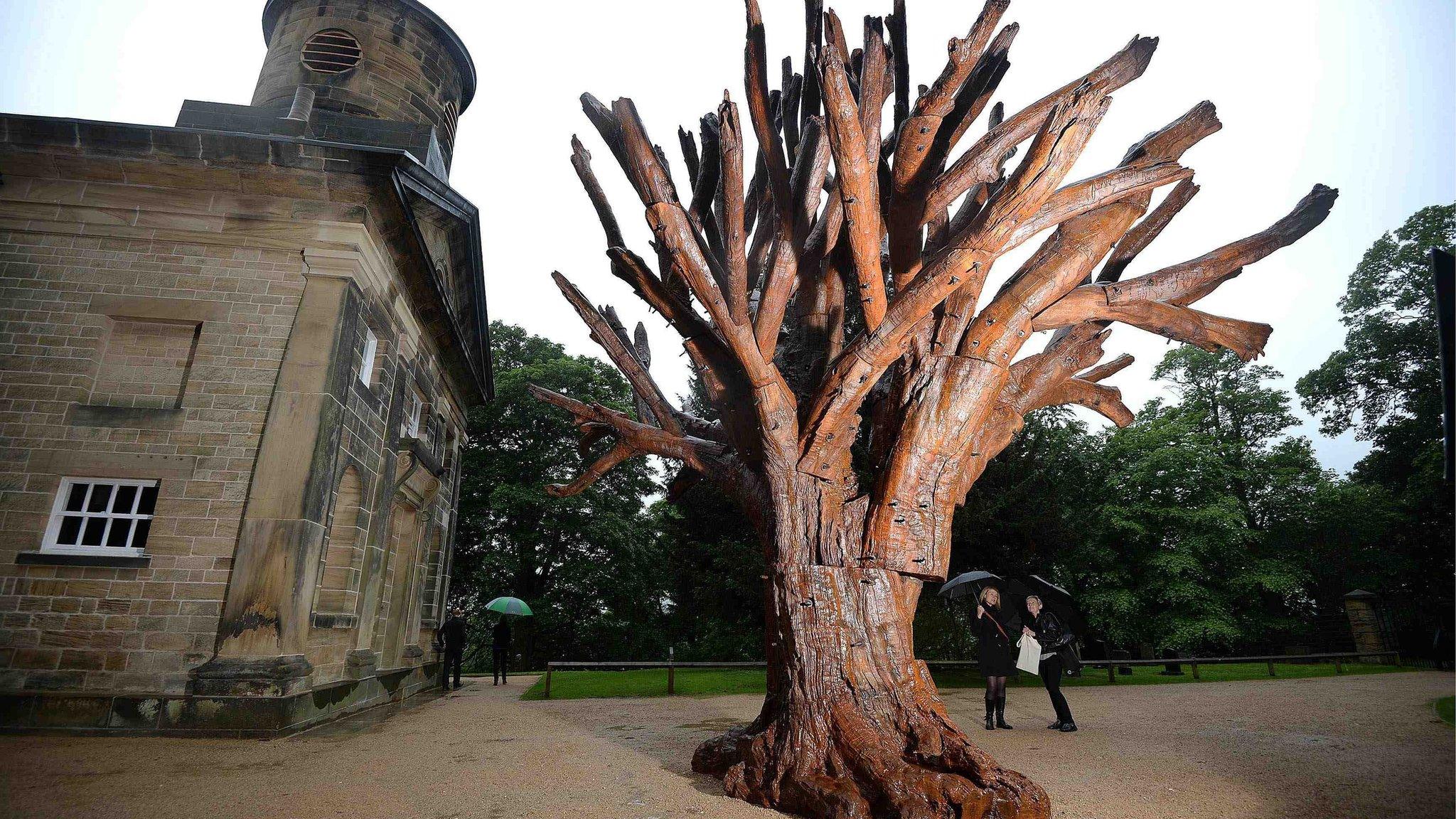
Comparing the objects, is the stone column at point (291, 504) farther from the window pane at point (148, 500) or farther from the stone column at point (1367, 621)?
the stone column at point (1367, 621)

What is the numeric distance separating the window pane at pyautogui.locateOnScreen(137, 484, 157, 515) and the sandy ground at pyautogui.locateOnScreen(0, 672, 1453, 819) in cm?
243

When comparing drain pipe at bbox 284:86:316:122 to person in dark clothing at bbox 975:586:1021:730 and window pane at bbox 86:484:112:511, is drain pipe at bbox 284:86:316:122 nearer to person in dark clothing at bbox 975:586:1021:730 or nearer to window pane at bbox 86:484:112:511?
window pane at bbox 86:484:112:511

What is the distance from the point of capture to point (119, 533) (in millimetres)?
7668

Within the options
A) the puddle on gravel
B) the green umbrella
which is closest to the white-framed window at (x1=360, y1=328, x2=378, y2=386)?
the green umbrella

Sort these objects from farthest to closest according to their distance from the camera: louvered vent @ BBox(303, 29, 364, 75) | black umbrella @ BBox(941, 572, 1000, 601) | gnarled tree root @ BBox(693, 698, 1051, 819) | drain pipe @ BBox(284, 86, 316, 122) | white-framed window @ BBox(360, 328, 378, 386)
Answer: louvered vent @ BBox(303, 29, 364, 75) < drain pipe @ BBox(284, 86, 316, 122) < black umbrella @ BBox(941, 572, 1000, 601) < white-framed window @ BBox(360, 328, 378, 386) < gnarled tree root @ BBox(693, 698, 1051, 819)

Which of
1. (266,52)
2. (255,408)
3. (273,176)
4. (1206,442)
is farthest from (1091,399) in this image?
(1206,442)

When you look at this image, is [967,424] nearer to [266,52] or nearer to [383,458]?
[383,458]

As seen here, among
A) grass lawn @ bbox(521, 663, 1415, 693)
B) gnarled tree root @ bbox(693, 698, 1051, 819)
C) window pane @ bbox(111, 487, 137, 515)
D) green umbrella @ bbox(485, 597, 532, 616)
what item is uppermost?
window pane @ bbox(111, 487, 137, 515)

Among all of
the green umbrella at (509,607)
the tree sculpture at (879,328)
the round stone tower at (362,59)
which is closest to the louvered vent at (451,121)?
the round stone tower at (362,59)

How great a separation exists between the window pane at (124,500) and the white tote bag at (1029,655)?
10441 mm

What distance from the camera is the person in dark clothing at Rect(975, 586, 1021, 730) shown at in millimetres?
7676

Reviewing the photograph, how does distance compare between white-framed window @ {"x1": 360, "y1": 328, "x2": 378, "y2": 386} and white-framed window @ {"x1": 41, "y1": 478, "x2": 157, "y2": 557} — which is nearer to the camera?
white-framed window @ {"x1": 41, "y1": 478, "x2": 157, "y2": 557}

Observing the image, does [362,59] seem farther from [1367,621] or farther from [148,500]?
[1367,621]

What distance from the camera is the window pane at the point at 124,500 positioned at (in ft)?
25.4
